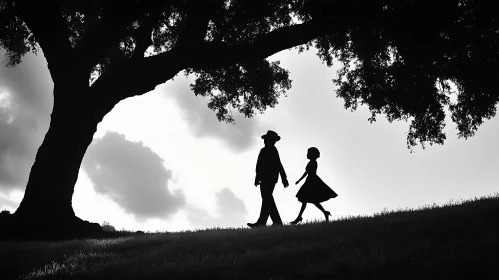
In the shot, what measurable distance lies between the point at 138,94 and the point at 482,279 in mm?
13619

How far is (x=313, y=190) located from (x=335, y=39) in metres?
9.14

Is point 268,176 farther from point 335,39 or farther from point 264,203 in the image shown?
point 335,39

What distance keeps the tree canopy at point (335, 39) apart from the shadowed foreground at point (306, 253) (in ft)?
22.1

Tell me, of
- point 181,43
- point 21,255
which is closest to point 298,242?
point 21,255

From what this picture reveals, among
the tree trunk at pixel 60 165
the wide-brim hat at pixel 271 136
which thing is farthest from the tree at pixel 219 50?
the wide-brim hat at pixel 271 136

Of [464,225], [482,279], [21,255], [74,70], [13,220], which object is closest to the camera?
[482,279]

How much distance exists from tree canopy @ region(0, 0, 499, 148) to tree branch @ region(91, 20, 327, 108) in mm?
36

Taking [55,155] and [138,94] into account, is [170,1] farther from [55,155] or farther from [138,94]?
[55,155]

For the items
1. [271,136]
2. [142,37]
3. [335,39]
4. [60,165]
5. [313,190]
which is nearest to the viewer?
[313,190]

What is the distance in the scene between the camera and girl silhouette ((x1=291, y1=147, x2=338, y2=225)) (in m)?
13.2

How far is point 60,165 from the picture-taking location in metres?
15.3

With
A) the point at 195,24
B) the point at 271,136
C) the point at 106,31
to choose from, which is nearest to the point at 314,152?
the point at 271,136

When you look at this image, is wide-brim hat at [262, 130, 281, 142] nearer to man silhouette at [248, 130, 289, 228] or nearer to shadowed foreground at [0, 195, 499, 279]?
man silhouette at [248, 130, 289, 228]

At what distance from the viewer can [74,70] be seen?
16.2m
